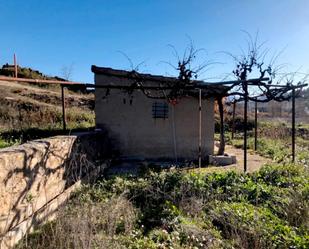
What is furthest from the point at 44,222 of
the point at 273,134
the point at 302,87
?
the point at 273,134

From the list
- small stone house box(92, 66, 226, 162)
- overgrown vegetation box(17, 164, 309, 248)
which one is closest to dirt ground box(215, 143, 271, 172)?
small stone house box(92, 66, 226, 162)

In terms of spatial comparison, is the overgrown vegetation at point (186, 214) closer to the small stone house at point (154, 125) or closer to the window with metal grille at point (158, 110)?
the small stone house at point (154, 125)

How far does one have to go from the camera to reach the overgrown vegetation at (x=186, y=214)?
4.31 metres

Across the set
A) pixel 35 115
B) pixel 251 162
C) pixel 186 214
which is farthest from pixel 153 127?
pixel 35 115

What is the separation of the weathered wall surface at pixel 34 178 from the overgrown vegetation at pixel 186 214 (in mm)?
332

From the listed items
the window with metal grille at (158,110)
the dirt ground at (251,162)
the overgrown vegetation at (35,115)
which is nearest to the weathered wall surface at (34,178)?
the window with metal grille at (158,110)

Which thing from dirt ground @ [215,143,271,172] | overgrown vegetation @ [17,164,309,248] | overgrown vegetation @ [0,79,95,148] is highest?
overgrown vegetation @ [0,79,95,148]

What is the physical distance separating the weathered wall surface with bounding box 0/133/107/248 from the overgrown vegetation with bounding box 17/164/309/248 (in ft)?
1.09

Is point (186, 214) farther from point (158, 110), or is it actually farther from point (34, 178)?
point (158, 110)

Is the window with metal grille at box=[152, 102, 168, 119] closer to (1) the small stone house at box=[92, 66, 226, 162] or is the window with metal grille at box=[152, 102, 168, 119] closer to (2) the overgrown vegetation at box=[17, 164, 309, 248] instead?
(1) the small stone house at box=[92, 66, 226, 162]

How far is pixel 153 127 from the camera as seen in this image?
11164 millimetres

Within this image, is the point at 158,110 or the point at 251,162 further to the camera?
the point at 158,110

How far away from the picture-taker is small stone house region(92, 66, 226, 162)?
11.1 meters

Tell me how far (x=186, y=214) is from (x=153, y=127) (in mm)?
5983
